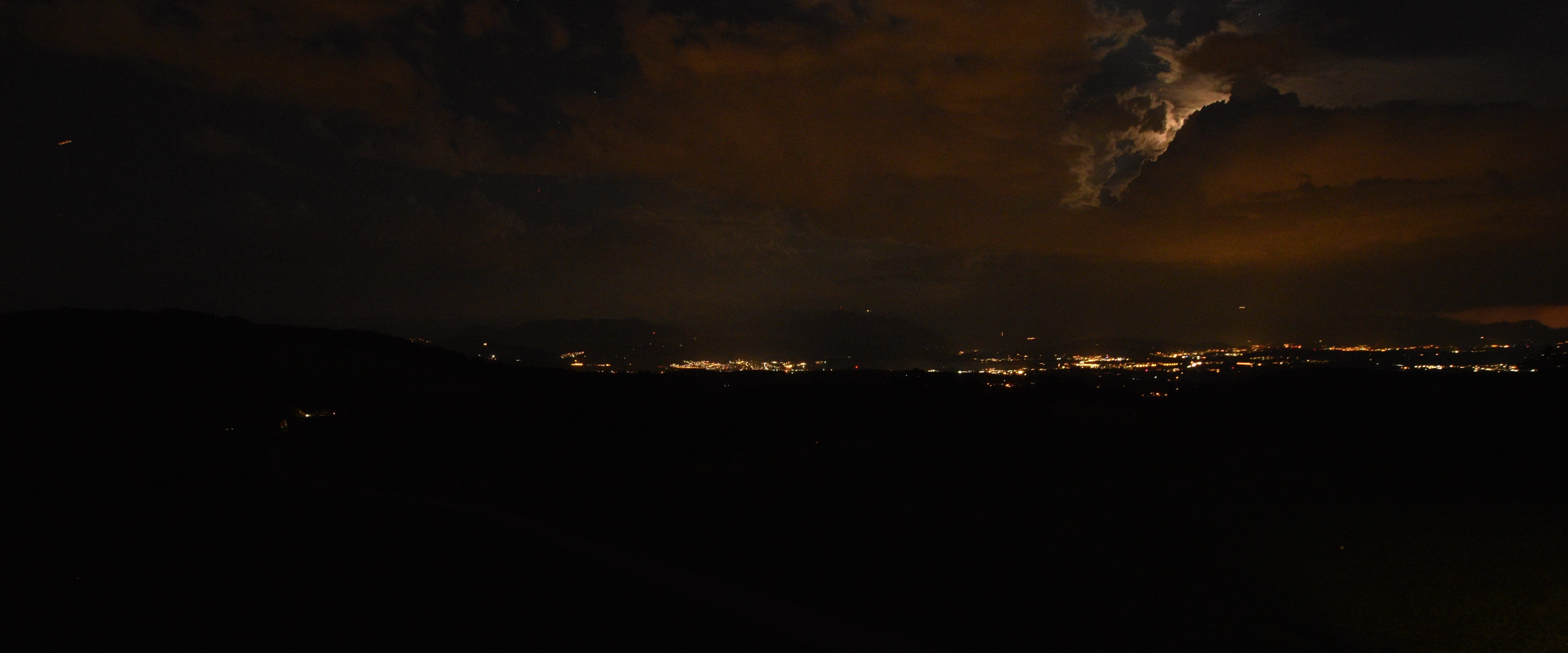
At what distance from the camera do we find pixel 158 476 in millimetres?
22859

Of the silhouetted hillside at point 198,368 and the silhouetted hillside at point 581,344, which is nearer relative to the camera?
the silhouetted hillside at point 198,368

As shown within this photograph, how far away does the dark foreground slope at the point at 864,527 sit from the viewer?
27.2 ft

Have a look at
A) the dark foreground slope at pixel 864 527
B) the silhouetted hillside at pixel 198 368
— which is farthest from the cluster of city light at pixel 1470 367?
the silhouetted hillside at pixel 198 368

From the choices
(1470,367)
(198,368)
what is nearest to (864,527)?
(1470,367)

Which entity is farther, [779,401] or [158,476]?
[779,401]

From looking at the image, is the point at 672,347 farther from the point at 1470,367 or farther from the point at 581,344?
the point at 1470,367

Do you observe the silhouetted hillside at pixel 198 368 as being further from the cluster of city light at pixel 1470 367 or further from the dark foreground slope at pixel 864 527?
the cluster of city light at pixel 1470 367

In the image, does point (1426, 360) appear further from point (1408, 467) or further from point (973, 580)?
point (973, 580)

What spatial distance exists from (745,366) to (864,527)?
2558 inches

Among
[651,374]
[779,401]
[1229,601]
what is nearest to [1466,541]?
[1229,601]

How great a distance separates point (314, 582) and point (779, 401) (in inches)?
998

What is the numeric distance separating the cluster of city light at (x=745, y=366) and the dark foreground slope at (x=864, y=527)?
1370 inches

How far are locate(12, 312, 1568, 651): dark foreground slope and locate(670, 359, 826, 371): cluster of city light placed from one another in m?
34.8

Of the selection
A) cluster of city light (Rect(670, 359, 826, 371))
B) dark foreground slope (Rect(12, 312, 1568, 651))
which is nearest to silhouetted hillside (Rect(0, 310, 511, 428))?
dark foreground slope (Rect(12, 312, 1568, 651))
